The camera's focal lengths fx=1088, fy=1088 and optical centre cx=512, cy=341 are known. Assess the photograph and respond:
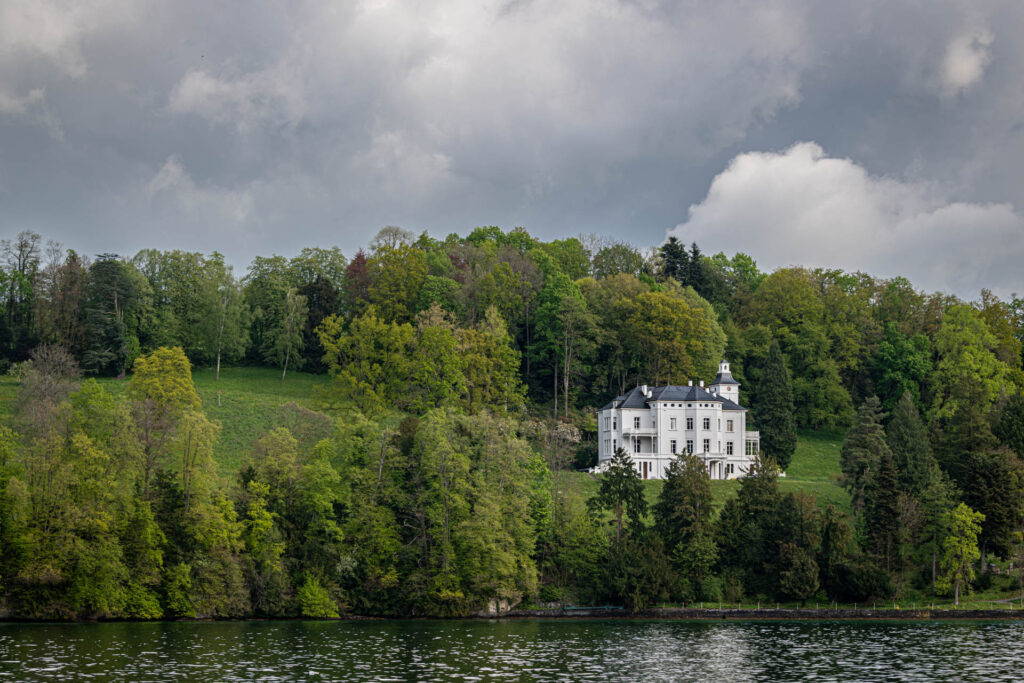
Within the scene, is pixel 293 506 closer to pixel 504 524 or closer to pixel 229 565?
pixel 229 565

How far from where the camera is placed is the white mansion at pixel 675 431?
95.4 m

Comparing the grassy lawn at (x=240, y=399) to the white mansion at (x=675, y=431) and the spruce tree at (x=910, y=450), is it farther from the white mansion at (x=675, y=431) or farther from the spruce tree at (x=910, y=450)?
the spruce tree at (x=910, y=450)

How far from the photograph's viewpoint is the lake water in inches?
1559

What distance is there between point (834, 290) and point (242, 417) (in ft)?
218

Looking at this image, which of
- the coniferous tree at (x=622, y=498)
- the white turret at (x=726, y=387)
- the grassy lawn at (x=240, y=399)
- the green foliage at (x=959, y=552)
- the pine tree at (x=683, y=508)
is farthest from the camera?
the white turret at (x=726, y=387)

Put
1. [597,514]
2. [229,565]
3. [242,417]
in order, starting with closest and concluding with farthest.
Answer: [229,565]
[597,514]
[242,417]

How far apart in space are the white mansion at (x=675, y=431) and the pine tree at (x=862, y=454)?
10.8 metres

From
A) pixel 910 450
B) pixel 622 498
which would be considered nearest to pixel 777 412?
pixel 910 450

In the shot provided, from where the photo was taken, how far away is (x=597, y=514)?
72.2m

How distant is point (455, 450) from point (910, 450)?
33.8m

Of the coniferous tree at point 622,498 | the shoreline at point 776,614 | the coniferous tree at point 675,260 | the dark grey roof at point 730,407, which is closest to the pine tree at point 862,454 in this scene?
the shoreline at point 776,614

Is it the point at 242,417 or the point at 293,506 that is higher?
the point at 242,417

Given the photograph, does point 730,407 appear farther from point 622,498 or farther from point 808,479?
point 622,498

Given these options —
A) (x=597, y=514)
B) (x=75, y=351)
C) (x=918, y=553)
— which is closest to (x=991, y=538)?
(x=918, y=553)
